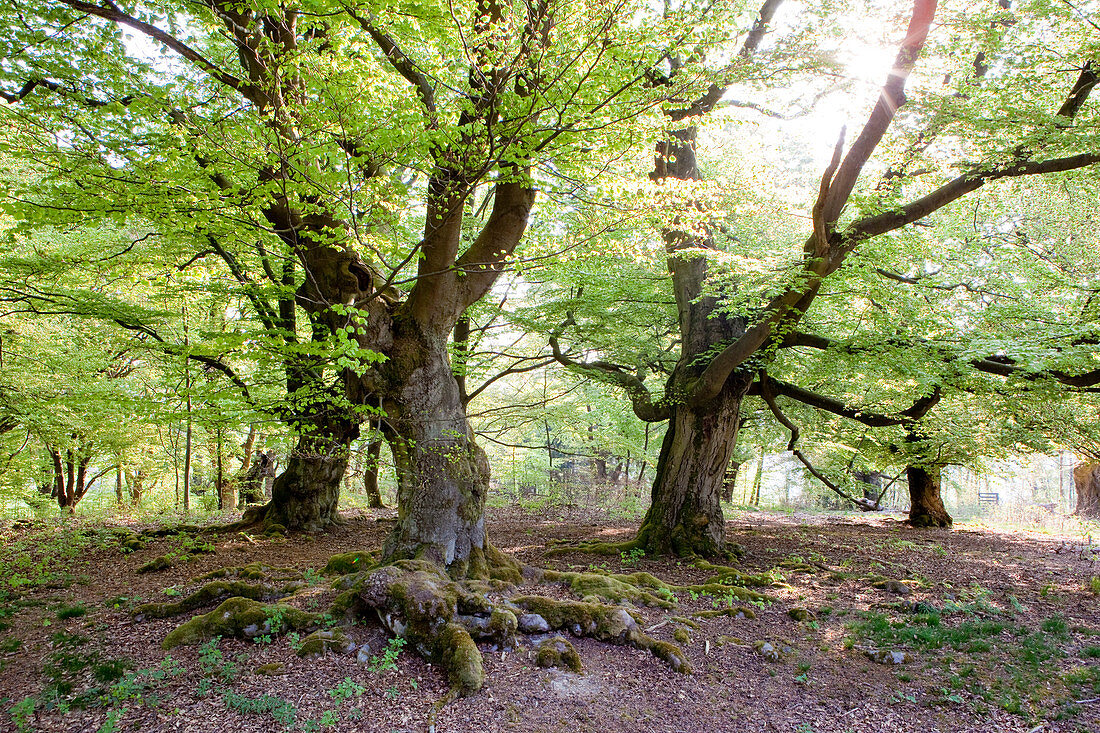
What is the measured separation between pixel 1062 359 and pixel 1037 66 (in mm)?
3204

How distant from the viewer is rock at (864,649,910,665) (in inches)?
183

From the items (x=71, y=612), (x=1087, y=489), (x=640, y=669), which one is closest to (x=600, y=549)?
(x=640, y=669)

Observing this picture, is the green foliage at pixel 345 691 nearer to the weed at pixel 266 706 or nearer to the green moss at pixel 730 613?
the weed at pixel 266 706

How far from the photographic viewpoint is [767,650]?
193 inches

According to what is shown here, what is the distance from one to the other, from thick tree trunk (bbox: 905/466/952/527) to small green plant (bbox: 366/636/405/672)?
40.9 ft

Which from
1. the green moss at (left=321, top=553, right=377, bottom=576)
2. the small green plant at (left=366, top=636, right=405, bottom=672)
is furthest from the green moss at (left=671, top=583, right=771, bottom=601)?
the green moss at (left=321, top=553, right=377, bottom=576)

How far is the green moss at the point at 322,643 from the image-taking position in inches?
168

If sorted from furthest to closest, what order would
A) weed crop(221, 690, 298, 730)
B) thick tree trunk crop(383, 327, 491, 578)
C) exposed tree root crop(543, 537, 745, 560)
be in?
exposed tree root crop(543, 537, 745, 560) < thick tree trunk crop(383, 327, 491, 578) < weed crop(221, 690, 298, 730)

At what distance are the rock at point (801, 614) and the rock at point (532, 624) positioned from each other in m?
2.78

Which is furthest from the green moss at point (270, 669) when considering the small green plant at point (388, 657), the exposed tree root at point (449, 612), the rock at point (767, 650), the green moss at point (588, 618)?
the rock at point (767, 650)

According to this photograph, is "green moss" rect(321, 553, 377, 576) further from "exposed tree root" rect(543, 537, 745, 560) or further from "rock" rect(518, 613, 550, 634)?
"exposed tree root" rect(543, 537, 745, 560)

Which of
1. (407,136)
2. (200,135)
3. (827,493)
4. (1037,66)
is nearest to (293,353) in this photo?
(200,135)

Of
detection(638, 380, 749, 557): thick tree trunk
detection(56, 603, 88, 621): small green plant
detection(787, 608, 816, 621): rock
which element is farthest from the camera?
detection(638, 380, 749, 557): thick tree trunk

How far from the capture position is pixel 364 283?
5.99m
